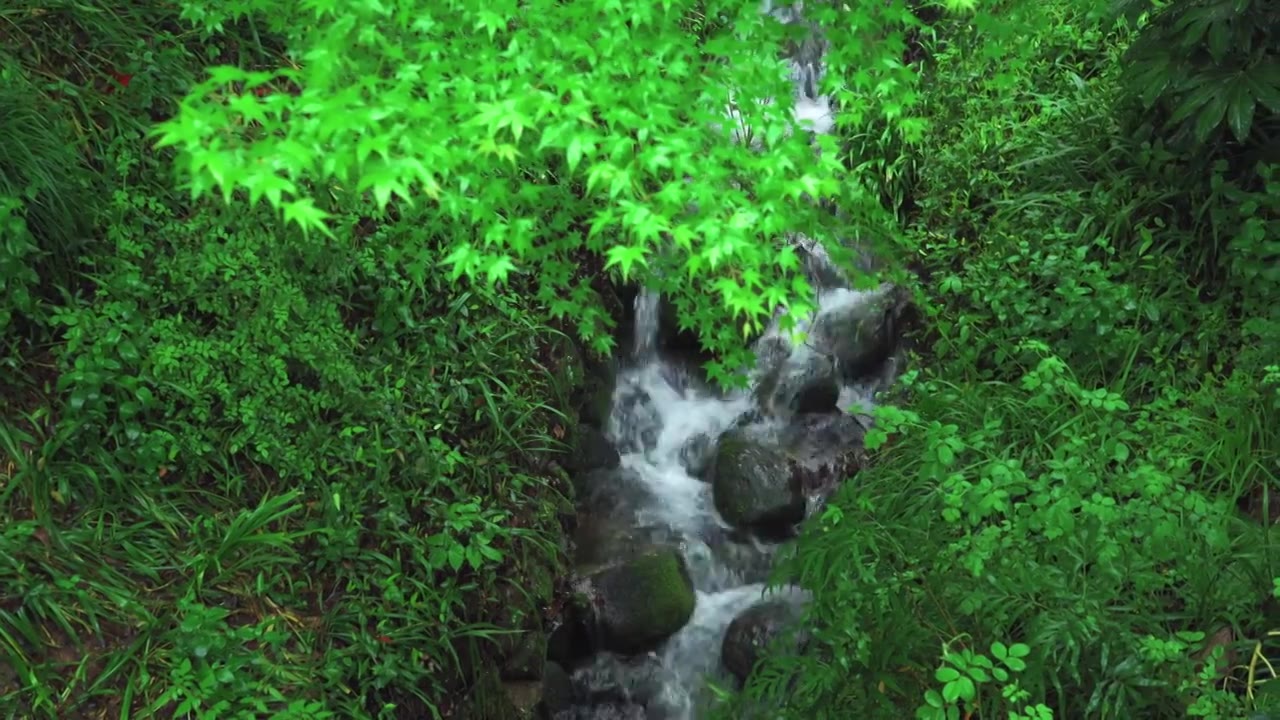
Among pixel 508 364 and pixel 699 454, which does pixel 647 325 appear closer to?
pixel 699 454

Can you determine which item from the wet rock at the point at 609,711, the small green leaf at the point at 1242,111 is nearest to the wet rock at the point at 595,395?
the wet rock at the point at 609,711

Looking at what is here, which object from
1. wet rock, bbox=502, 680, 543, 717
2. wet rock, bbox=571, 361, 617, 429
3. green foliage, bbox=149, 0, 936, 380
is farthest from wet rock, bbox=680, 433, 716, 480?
green foliage, bbox=149, 0, 936, 380

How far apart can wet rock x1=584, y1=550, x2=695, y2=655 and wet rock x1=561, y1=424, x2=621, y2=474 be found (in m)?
0.66

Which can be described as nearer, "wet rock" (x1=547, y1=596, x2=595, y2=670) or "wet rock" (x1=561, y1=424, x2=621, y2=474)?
"wet rock" (x1=547, y1=596, x2=595, y2=670)

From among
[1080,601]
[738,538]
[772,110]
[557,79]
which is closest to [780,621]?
[738,538]

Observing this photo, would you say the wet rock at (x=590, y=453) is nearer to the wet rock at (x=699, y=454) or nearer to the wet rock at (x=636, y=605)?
the wet rock at (x=699, y=454)

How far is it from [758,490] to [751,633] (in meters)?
0.95

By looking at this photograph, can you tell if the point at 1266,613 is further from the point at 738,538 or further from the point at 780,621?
the point at 738,538

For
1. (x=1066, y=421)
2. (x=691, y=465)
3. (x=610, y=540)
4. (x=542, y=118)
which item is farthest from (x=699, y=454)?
(x=542, y=118)

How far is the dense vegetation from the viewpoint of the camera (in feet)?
7.45

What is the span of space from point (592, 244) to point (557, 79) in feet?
2.60

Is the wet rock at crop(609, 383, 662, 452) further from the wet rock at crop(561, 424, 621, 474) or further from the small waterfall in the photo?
the small waterfall

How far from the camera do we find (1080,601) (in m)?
3.13

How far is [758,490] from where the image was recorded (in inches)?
216
